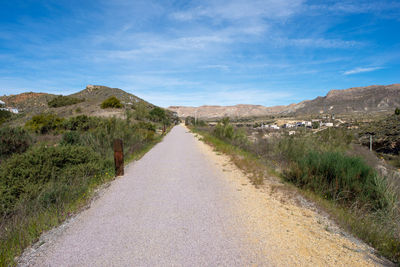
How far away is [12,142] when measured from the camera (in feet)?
36.2

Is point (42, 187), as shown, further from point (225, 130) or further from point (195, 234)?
point (225, 130)

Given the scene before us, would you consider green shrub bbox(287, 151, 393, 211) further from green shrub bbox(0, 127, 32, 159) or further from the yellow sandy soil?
green shrub bbox(0, 127, 32, 159)

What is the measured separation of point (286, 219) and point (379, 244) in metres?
1.34

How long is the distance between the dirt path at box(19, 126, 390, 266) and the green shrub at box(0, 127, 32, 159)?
821 centimetres

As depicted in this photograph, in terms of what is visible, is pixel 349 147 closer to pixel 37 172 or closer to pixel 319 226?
pixel 319 226

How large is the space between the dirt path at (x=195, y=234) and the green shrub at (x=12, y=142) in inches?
323

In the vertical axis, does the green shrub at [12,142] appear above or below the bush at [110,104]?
below

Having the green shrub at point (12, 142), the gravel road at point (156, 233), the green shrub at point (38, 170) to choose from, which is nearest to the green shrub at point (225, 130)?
the green shrub at point (38, 170)

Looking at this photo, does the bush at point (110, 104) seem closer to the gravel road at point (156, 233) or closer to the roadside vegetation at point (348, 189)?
A: the roadside vegetation at point (348, 189)

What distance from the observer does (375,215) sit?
4680 millimetres

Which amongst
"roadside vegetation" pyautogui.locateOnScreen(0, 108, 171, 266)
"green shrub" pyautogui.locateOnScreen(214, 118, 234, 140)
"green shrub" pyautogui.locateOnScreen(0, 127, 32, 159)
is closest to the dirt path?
"roadside vegetation" pyautogui.locateOnScreen(0, 108, 171, 266)

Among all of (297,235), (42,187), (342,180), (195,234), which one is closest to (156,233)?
(195,234)

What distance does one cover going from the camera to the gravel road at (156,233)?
2926mm

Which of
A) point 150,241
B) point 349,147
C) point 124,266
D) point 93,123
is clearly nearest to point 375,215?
point 150,241
